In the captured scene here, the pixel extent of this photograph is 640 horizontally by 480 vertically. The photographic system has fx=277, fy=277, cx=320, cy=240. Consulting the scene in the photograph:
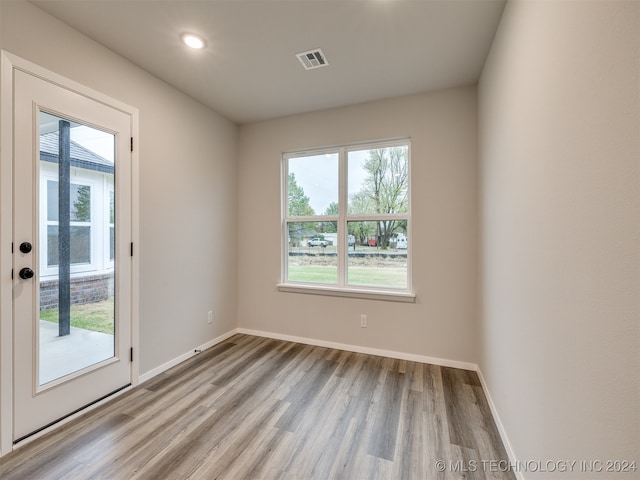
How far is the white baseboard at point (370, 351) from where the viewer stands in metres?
2.74

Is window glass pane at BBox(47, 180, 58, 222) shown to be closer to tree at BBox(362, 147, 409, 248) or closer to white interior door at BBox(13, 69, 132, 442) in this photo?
white interior door at BBox(13, 69, 132, 442)

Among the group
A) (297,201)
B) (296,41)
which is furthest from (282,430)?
(296,41)

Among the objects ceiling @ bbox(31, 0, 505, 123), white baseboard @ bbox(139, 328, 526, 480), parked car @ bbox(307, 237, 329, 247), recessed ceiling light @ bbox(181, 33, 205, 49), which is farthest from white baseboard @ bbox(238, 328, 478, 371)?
recessed ceiling light @ bbox(181, 33, 205, 49)

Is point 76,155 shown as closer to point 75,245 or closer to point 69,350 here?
point 75,245

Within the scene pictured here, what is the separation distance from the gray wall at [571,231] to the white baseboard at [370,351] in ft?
3.08

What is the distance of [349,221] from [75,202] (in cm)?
246

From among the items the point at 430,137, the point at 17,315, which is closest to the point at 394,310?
the point at 430,137

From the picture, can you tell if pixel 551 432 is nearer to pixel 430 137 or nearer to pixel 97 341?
pixel 430 137

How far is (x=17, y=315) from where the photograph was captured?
1.69m

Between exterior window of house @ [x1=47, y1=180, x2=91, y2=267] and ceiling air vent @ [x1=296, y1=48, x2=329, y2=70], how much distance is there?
1947 millimetres

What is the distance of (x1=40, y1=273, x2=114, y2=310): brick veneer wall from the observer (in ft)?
6.05

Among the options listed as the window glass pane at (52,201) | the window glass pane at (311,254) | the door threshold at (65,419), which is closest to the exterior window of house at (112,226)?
the window glass pane at (52,201)

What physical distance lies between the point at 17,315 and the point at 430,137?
3.52m

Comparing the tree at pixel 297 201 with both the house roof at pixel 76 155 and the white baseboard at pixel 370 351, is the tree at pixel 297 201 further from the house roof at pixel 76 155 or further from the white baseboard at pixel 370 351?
the house roof at pixel 76 155
